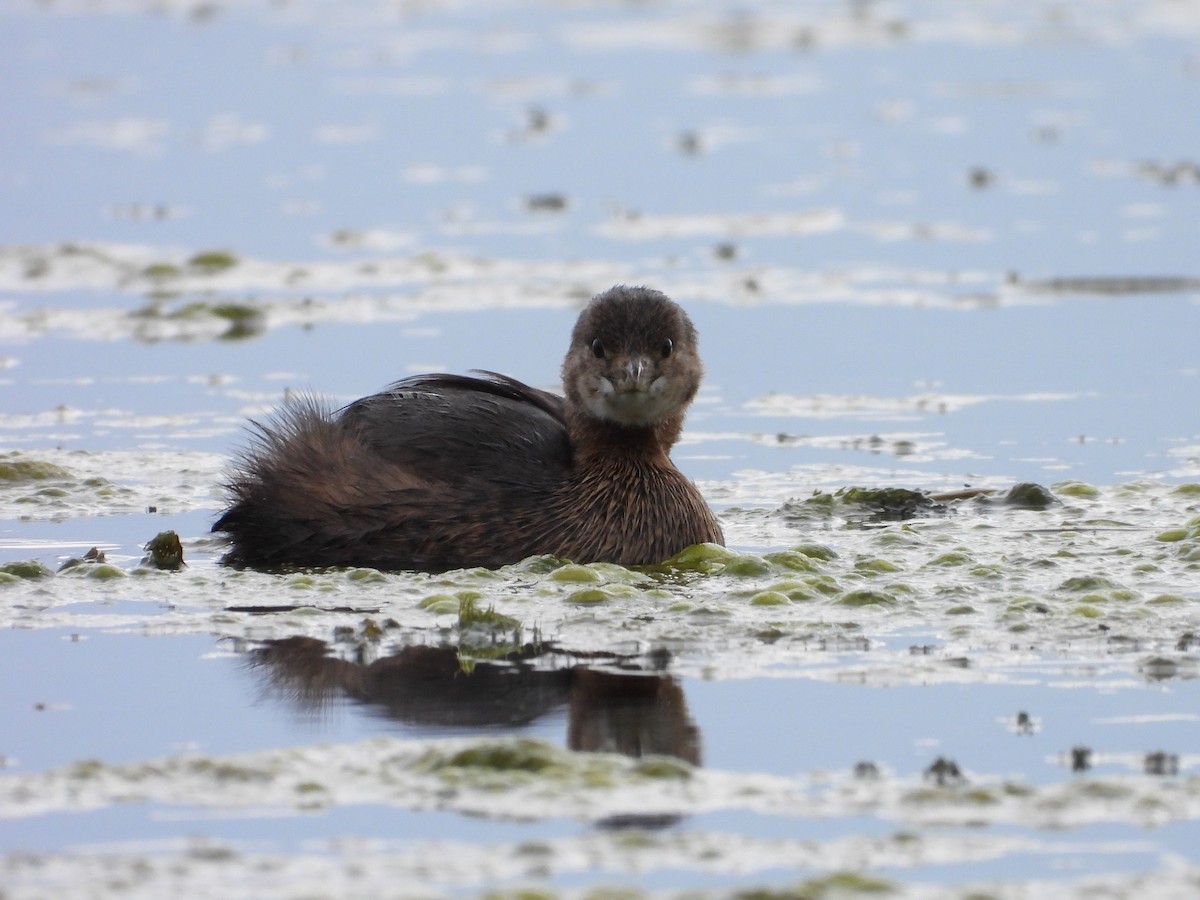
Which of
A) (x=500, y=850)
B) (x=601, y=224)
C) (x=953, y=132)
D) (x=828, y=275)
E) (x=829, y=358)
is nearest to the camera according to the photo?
(x=500, y=850)

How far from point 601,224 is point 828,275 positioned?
300cm

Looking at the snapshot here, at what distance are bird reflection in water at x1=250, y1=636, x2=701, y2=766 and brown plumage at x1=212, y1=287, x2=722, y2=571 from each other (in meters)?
1.40

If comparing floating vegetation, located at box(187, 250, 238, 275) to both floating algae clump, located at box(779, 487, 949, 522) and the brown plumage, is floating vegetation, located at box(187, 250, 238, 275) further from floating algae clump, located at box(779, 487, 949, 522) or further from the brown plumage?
floating algae clump, located at box(779, 487, 949, 522)

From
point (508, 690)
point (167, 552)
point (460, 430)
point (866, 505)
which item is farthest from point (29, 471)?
point (508, 690)

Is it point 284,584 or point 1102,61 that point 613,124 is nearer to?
Answer: point 1102,61

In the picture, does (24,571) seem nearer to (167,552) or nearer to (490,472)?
(167,552)

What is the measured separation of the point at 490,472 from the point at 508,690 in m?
2.22

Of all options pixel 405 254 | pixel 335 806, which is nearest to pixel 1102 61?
pixel 405 254

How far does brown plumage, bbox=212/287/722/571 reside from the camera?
8.73 m

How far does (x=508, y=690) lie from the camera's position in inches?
268

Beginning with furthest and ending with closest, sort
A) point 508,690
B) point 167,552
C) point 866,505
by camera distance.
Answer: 1. point 866,505
2. point 167,552
3. point 508,690

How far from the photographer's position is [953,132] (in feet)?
74.2

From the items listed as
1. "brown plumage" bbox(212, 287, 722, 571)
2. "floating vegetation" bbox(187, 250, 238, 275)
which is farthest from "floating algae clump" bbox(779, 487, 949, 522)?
"floating vegetation" bbox(187, 250, 238, 275)

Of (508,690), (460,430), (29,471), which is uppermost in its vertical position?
(460,430)
